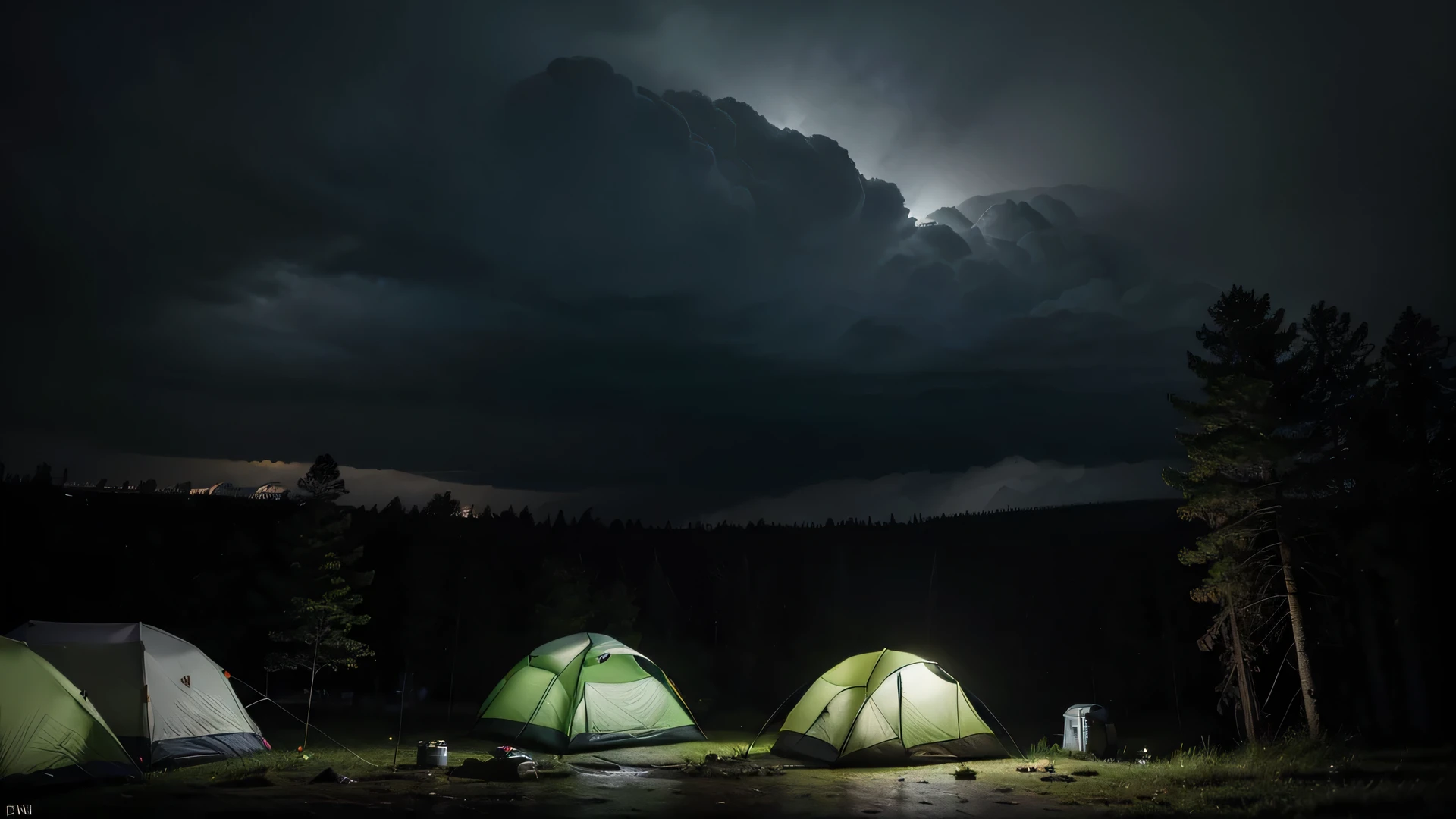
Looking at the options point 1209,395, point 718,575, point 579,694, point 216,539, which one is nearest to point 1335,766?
point 1209,395

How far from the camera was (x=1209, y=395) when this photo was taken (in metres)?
18.8

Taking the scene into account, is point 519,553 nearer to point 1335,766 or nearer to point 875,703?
point 875,703

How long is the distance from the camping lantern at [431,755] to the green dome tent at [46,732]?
4.53m

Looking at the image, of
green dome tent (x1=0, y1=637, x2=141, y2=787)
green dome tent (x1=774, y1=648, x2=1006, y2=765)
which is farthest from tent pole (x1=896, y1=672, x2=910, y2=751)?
green dome tent (x1=0, y1=637, x2=141, y2=787)

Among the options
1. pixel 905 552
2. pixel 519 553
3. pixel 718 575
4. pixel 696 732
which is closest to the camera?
pixel 696 732

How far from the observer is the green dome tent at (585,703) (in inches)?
741

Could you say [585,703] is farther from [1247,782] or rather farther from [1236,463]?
[1236,463]

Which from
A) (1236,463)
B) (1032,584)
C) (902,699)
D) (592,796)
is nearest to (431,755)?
(592,796)

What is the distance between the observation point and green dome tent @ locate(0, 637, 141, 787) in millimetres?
11945

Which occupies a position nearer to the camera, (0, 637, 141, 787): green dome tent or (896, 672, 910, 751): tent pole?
(0, 637, 141, 787): green dome tent

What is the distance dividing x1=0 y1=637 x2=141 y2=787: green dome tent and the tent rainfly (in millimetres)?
1530

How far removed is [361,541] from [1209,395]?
4553 centimetres

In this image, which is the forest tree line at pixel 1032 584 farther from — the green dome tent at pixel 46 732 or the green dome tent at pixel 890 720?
the green dome tent at pixel 46 732

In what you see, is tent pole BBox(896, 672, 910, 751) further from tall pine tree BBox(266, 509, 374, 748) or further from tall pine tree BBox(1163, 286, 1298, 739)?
tall pine tree BBox(266, 509, 374, 748)
